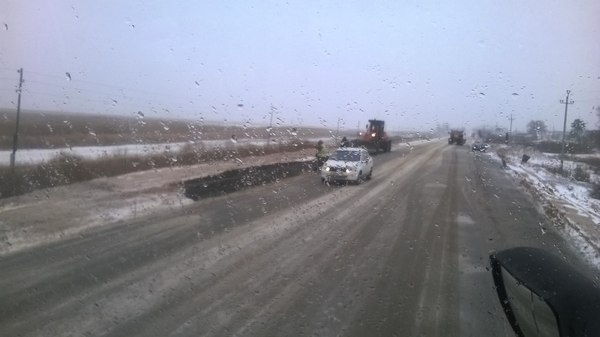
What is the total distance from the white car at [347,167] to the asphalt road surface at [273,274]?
618cm

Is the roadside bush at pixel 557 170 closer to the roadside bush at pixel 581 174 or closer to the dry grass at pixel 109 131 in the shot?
the roadside bush at pixel 581 174

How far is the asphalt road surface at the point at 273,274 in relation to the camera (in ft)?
14.6

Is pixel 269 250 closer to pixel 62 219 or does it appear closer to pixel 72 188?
pixel 62 219

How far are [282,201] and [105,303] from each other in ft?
27.0

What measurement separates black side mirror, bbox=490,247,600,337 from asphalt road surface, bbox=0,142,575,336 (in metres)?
1.88

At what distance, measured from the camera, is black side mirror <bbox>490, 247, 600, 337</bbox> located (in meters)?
2.06

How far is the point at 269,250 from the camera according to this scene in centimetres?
743

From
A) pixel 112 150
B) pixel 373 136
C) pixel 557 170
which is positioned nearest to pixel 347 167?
pixel 112 150

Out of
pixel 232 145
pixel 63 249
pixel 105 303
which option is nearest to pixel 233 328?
pixel 105 303

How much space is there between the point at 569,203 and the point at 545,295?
1222cm

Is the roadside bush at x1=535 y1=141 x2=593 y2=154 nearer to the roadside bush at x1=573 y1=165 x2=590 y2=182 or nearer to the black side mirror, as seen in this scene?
Result: the roadside bush at x1=573 y1=165 x2=590 y2=182

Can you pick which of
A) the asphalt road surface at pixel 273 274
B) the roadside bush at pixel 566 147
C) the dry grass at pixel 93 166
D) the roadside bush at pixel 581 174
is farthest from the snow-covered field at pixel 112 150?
the roadside bush at pixel 581 174

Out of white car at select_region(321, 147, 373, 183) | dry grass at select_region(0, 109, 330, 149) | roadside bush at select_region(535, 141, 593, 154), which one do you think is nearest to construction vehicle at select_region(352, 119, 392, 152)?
dry grass at select_region(0, 109, 330, 149)

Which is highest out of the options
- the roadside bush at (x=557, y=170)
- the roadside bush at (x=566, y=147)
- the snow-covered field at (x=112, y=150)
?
the roadside bush at (x=566, y=147)
